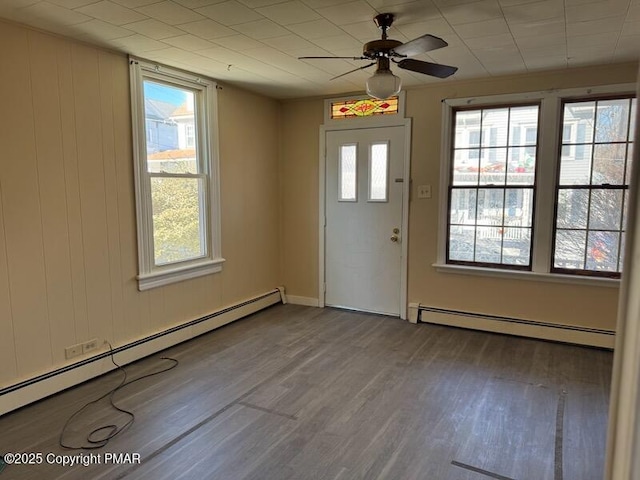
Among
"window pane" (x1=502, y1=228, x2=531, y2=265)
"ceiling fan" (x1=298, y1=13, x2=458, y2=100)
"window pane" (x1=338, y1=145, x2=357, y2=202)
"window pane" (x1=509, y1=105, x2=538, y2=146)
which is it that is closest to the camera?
"ceiling fan" (x1=298, y1=13, x2=458, y2=100)

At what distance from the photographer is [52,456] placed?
7.79 feet

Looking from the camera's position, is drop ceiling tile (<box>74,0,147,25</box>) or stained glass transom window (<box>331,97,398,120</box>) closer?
drop ceiling tile (<box>74,0,147,25</box>)

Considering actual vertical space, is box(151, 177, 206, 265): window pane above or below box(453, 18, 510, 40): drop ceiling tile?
below

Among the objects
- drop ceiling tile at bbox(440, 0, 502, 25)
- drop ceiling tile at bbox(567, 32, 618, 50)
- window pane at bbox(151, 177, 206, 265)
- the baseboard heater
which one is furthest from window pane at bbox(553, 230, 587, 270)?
window pane at bbox(151, 177, 206, 265)

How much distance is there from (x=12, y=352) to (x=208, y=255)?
189cm

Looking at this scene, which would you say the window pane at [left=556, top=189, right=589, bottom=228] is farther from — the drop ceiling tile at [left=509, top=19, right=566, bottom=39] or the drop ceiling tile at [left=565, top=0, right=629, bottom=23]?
the drop ceiling tile at [left=565, top=0, right=629, bottom=23]

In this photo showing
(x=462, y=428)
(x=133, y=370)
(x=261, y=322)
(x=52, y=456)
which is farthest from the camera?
(x=261, y=322)

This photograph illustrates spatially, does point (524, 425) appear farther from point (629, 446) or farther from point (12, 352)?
point (12, 352)

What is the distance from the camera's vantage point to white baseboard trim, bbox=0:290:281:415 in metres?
2.85

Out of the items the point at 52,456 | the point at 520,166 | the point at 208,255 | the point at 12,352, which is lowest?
the point at 52,456

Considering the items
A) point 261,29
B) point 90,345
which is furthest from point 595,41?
point 90,345

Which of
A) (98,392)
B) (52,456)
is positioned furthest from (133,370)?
(52,456)

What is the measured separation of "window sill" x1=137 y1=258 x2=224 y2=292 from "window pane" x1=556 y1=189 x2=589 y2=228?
3.30 meters

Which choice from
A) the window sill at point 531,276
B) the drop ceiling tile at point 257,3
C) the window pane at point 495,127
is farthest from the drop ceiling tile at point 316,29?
the window sill at point 531,276
